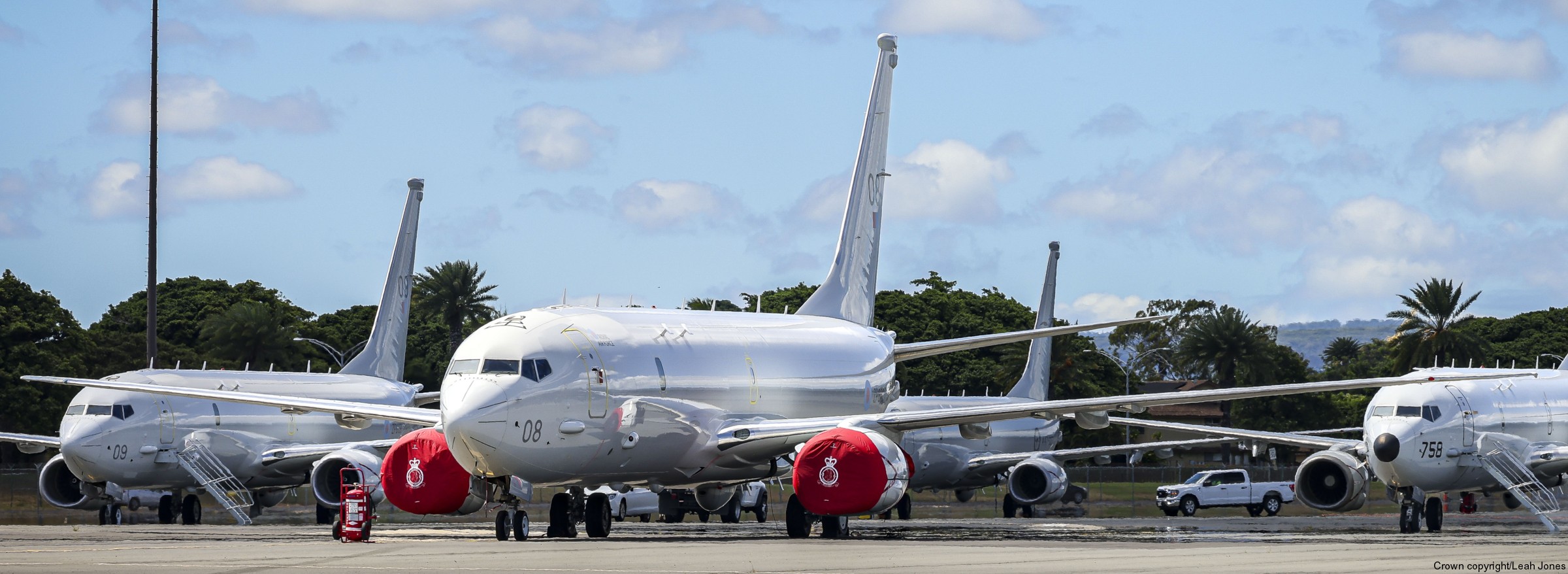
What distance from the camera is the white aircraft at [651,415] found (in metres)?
26.4

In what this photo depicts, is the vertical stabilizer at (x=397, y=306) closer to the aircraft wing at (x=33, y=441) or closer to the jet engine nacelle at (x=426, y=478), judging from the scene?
the aircraft wing at (x=33, y=441)

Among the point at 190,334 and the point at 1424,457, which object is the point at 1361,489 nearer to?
the point at 1424,457

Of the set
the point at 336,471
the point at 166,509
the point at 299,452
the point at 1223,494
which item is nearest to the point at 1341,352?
the point at 1223,494

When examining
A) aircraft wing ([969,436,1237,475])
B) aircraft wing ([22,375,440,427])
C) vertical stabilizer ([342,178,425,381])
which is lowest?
aircraft wing ([969,436,1237,475])

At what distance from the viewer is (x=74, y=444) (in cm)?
3944

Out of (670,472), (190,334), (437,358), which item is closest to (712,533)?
(670,472)

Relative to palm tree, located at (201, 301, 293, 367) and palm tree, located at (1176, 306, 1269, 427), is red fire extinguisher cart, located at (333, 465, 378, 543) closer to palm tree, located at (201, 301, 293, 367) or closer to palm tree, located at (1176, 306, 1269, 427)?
palm tree, located at (201, 301, 293, 367)

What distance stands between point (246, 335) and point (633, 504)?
39994mm

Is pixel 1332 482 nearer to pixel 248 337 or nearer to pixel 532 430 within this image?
pixel 532 430

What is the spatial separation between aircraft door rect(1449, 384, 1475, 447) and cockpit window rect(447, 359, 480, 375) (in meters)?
21.1

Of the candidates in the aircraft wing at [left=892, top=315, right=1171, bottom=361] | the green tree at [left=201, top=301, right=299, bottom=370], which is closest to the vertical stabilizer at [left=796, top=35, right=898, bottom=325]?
the aircraft wing at [left=892, top=315, right=1171, bottom=361]

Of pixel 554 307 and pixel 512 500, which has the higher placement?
pixel 554 307

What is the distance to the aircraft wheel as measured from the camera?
42.5 m

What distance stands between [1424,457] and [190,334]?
75.3 m
